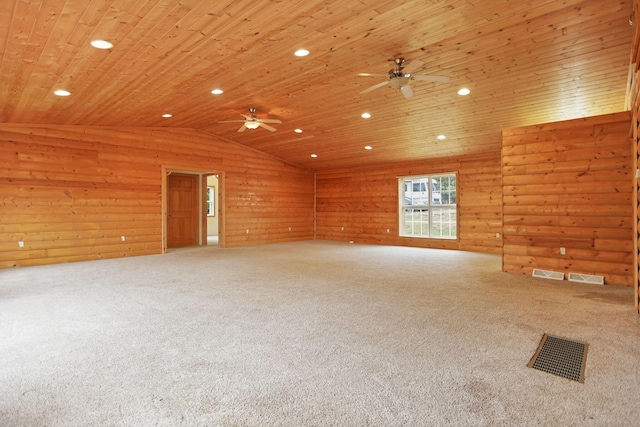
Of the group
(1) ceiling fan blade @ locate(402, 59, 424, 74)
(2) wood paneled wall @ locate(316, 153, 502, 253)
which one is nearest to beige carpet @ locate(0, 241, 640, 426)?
(1) ceiling fan blade @ locate(402, 59, 424, 74)

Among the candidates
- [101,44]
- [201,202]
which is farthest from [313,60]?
[201,202]

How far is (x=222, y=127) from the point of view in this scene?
8.01 metres

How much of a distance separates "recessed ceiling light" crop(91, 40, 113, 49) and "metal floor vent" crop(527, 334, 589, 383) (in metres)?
4.45

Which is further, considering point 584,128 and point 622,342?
point 584,128

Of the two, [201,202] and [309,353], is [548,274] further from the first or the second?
[201,202]

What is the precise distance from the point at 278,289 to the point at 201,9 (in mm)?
3089

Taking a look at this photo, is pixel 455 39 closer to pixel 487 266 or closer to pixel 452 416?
pixel 452 416

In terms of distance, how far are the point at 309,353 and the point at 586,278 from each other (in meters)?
4.45

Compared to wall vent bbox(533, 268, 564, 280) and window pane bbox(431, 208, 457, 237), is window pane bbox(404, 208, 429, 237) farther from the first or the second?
wall vent bbox(533, 268, 564, 280)

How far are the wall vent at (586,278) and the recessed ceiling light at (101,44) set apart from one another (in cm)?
638

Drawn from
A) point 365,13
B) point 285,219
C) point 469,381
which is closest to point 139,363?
point 469,381

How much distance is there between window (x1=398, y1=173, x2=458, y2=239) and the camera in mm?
9312

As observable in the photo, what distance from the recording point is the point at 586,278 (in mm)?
4734

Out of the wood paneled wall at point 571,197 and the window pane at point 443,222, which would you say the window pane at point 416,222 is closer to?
the window pane at point 443,222
